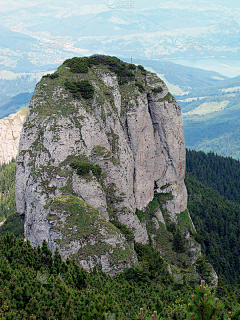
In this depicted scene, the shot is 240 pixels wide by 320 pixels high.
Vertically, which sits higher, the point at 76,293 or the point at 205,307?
the point at 205,307

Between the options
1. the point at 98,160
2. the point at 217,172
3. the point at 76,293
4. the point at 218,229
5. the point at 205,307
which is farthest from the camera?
the point at 217,172

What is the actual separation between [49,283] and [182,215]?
149ft

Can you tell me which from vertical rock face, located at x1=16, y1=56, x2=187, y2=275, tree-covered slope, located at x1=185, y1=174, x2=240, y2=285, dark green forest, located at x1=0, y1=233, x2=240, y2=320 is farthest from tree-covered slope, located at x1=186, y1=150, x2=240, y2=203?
dark green forest, located at x1=0, y1=233, x2=240, y2=320

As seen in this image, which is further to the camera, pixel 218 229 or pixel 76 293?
pixel 218 229

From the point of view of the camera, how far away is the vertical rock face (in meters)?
36.2

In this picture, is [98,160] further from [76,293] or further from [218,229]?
[218,229]

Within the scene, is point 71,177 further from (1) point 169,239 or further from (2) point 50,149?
(1) point 169,239

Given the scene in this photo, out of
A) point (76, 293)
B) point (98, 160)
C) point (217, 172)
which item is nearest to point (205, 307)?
point (76, 293)

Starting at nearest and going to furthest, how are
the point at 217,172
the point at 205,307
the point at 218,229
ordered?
the point at 205,307
the point at 218,229
the point at 217,172

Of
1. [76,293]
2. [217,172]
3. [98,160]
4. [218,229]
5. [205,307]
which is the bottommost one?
[217,172]

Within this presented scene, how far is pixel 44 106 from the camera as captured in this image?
49.2 m

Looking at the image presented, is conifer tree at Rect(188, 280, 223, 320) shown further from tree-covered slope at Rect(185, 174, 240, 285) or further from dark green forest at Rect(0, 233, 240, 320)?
tree-covered slope at Rect(185, 174, 240, 285)

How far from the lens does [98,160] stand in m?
46.1

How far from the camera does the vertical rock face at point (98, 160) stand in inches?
1423
